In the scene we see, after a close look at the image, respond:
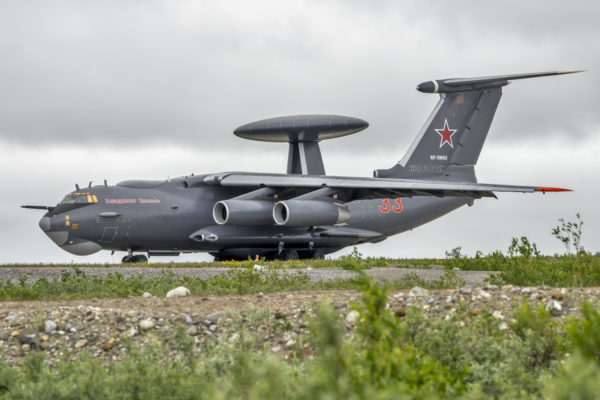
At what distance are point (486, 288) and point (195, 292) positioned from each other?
4.20 meters

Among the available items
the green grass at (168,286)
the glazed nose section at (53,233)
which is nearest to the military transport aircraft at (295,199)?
the glazed nose section at (53,233)

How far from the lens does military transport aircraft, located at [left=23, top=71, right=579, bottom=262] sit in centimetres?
2320

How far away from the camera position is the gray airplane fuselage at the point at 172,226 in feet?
74.8

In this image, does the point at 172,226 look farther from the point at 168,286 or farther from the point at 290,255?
the point at 168,286

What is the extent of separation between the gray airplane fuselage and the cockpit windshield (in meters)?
0.05

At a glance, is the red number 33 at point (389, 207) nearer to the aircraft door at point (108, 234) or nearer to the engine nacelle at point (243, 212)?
the engine nacelle at point (243, 212)

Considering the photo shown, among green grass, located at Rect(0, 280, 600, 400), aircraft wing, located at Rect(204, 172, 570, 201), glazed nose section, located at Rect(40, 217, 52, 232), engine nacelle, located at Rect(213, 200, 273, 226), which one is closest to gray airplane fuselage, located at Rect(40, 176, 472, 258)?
glazed nose section, located at Rect(40, 217, 52, 232)

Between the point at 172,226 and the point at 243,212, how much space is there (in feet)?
7.93

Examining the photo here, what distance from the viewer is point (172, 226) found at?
24109mm

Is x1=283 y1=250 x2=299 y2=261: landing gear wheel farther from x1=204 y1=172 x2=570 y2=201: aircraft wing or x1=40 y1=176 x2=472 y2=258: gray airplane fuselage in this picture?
x1=204 y1=172 x2=570 y2=201: aircraft wing

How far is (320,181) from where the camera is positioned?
80.4 feet

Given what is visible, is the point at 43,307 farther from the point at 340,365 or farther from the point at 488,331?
the point at 340,365

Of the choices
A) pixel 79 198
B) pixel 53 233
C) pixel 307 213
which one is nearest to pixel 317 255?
pixel 307 213

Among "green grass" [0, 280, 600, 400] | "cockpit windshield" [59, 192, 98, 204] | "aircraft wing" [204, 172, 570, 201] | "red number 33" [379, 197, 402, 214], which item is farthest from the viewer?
"red number 33" [379, 197, 402, 214]
